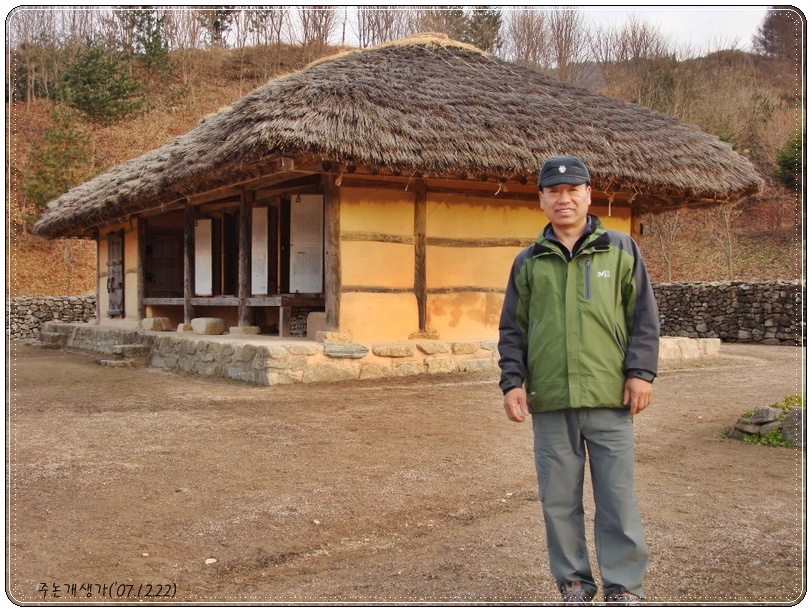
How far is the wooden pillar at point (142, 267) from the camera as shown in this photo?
13352 mm

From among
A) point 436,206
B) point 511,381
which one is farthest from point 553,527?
point 436,206

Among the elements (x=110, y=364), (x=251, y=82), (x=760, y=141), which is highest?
(x=251, y=82)

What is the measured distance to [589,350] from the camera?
262 cm

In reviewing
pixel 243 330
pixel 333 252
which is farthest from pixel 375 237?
pixel 243 330

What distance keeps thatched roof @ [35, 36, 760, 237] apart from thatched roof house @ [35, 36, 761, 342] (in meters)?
0.02

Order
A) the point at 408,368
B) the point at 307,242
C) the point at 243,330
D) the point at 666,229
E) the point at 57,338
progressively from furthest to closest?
the point at 666,229
the point at 57,338
the point at 243,330
the point at 307,242
the point at 408,368

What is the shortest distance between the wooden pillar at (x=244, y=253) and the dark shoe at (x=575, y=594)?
8680 mm

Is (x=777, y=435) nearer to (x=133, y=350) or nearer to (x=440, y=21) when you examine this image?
(x=133, y=350)

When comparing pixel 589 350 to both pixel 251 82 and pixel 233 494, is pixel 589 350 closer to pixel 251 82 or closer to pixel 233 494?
pixel 233 494

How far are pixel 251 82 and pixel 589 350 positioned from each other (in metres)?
36.3

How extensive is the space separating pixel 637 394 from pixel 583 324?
30cm

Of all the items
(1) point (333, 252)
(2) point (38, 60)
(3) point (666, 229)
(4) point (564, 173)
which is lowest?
(1) point (333, 252)

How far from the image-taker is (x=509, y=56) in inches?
691

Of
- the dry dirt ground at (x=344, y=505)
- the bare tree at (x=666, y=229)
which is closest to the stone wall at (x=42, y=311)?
the dry dirt ground at (x=344, y=505)
